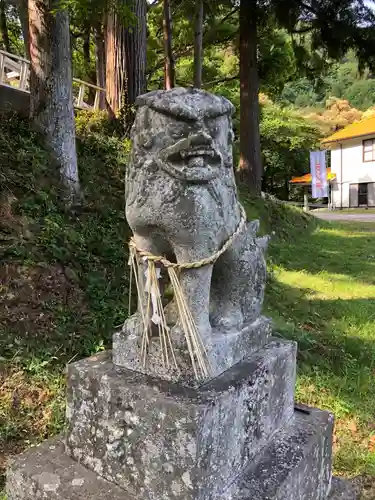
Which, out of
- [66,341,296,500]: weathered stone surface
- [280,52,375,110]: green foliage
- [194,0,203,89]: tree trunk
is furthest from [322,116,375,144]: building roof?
[66,341,296,500]: weathered stone surface

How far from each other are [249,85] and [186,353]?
9160mm

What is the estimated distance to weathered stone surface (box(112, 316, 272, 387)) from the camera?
1652mm

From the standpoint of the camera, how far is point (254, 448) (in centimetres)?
178

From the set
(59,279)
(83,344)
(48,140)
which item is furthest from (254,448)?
(48,140)

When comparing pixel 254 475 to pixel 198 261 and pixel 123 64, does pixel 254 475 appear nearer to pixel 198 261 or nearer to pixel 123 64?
pixel 198 261

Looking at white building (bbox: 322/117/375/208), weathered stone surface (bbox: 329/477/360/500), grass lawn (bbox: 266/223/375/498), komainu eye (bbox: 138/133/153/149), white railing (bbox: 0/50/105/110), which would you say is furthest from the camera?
white building (bbox: 322/117/375/208)

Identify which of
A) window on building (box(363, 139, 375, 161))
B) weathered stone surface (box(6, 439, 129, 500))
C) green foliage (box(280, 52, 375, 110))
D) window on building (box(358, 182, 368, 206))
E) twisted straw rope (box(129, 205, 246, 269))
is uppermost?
green foliage (box(280, 52, 375, 110))

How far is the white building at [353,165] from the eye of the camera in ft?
→ 88.2

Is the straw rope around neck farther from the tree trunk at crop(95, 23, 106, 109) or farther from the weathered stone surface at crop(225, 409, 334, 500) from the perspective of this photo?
the tree trunk at crop(95, 23, 106, 109)

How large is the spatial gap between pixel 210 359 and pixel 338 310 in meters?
4.29

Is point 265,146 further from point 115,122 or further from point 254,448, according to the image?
point 254,448

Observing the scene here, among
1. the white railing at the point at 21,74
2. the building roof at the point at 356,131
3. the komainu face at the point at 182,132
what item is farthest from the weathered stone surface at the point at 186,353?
Answer: the building roof at the point at 356,131

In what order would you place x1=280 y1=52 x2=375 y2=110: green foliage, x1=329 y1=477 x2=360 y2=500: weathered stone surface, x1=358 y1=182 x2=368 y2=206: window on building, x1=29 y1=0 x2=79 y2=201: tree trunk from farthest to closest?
x1=280 y1=52 x2=375 y2=110: green foliage → x1=358 y1=182 x2=368 y2=206: window on building → x1=29 y1=0 x2=79 y2=201: tree trunk → x1=329 y1=477 x2=360 y2=500: weathered stone surface

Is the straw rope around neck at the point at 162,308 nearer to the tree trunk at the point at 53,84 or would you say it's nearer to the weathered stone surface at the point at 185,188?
the weathered stone surface at the point at 185,188
